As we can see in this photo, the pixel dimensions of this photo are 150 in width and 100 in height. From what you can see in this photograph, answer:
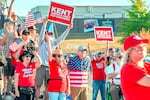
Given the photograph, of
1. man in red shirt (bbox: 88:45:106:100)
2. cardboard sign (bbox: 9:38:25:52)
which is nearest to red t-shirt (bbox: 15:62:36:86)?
cardboard sign (bbox: 9:38:25:52)

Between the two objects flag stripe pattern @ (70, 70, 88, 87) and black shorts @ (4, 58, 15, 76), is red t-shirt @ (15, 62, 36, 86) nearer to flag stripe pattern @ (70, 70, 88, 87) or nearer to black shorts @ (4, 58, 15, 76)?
flag stripe pattern @ (70, 70, 88, 87)

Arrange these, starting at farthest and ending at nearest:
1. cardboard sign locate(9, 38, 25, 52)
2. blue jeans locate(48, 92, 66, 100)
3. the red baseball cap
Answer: cardboard sign locate(9, 38, 25, 52) → blue jeans locate(48, 92, 66, 100) → the red baseball cap

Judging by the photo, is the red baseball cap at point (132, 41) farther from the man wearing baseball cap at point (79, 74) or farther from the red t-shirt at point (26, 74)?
the man wearing baseball cap at point (79, 74)

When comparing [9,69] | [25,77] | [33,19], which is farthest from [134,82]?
[33,19]

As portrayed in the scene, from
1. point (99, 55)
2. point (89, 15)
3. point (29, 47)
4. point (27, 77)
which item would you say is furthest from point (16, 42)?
point (89, 15)

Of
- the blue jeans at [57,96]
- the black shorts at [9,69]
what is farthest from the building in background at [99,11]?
the blue jeans at [57,96]

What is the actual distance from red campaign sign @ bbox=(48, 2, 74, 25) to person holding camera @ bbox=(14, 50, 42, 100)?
2488 mm

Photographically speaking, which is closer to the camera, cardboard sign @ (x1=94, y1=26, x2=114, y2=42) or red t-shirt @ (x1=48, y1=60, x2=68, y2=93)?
red t-shirt @ (x1=48, y1=60, x2=68, y2=93)

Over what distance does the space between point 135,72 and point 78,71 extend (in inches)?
239

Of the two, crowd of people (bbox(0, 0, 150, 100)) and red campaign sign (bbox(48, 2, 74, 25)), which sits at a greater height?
red campaign sign (bbox(48, 2, 74, 25))

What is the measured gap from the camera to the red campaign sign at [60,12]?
12.1m

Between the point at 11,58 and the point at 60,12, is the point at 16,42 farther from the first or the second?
the point at 60,12

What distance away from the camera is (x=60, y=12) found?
40.0 ft

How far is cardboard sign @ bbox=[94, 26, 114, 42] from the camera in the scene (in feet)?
50.2
